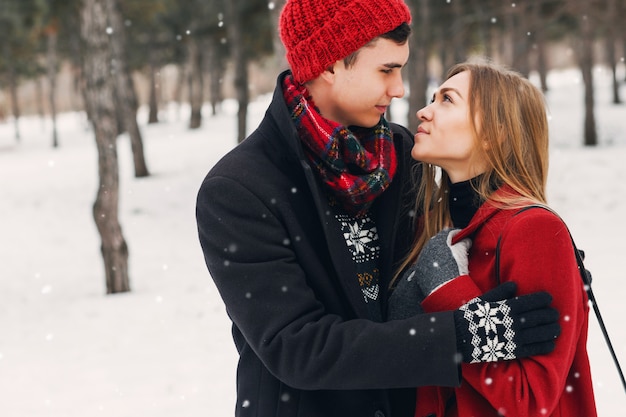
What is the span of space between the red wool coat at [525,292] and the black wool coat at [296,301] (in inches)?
5.2

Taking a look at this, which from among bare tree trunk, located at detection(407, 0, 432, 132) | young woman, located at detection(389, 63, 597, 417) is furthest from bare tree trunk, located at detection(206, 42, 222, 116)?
young woman, located at detection(389, 63, 597, 417)

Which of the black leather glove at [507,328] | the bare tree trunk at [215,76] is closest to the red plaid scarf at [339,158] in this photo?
the black leather glove at [507,328]

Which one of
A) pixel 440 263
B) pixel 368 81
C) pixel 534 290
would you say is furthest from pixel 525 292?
pixel 368 81

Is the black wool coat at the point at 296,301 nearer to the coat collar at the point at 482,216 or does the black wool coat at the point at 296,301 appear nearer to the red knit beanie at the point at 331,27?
the red knit beanie at the point at 331,27

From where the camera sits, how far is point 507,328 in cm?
181

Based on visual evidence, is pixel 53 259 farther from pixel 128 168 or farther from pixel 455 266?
pixel 455 266

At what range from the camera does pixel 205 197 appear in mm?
2010

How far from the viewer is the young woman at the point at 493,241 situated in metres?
1.87

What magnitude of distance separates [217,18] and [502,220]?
70.8 ft

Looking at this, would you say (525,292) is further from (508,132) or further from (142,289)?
(142,289)

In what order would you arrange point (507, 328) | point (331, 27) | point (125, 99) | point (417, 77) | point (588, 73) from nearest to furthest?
point (507, 328)
point (331, 27)
point (417, 77)
point (588, 73)
point (125, 99)

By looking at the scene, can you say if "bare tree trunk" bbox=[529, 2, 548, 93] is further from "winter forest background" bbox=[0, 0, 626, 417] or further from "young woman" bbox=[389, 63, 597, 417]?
"young woman" bbox=[389, 63, 597, 417]

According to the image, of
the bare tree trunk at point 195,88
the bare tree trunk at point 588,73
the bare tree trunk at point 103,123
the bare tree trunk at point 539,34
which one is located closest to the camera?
the bare tree trunk at point 103,123

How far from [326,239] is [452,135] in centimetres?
59
